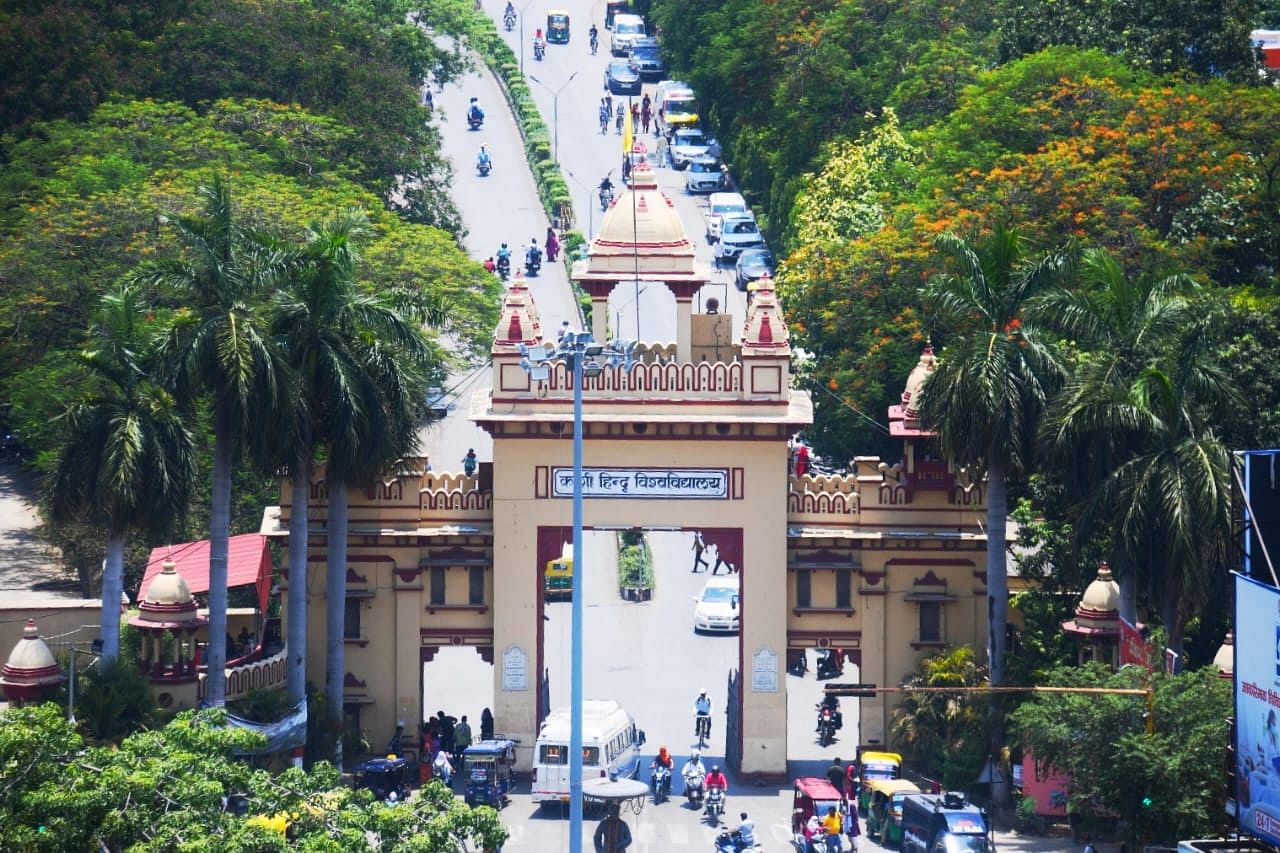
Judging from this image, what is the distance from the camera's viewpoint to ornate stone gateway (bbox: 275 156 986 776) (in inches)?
2926

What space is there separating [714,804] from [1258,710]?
16.3m

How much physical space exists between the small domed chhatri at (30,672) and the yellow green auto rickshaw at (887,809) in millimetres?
17446

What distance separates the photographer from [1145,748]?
6462 centimetres

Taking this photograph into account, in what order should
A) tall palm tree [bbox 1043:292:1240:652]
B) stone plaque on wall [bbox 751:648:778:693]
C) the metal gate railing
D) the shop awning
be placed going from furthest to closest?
1. the shop awning
2. the metal gate railing
3. stone plaque on wall [bbox 751:648:778:693]
4. tall palm tree [bbox 1043:292:1240:652]

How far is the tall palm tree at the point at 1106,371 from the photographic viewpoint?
229 feet

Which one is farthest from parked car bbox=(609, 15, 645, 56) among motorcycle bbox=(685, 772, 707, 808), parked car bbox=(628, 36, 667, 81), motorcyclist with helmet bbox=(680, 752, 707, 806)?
motorcycle bbox=(685, 772, 707, 808)

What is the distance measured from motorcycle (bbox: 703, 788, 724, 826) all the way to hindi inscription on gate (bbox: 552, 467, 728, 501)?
684 cm

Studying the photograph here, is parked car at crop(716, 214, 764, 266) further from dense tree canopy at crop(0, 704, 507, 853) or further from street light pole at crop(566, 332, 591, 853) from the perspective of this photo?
dense tree canopy at crop(0, 704, 507, 853)

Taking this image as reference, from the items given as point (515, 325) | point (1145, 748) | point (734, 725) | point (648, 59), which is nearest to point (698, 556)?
point (734, 725)

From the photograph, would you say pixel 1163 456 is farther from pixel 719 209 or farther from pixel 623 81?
pixel 623 81

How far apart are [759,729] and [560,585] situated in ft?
60.9

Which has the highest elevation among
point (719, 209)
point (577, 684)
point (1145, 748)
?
point (719, 209)

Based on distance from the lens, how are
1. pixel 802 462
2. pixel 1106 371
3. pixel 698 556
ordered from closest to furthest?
1. pixel 1106 371
2. pixel 802 462
3. pixel 698 556

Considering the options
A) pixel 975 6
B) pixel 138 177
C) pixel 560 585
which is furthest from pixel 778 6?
pixel 560 585
